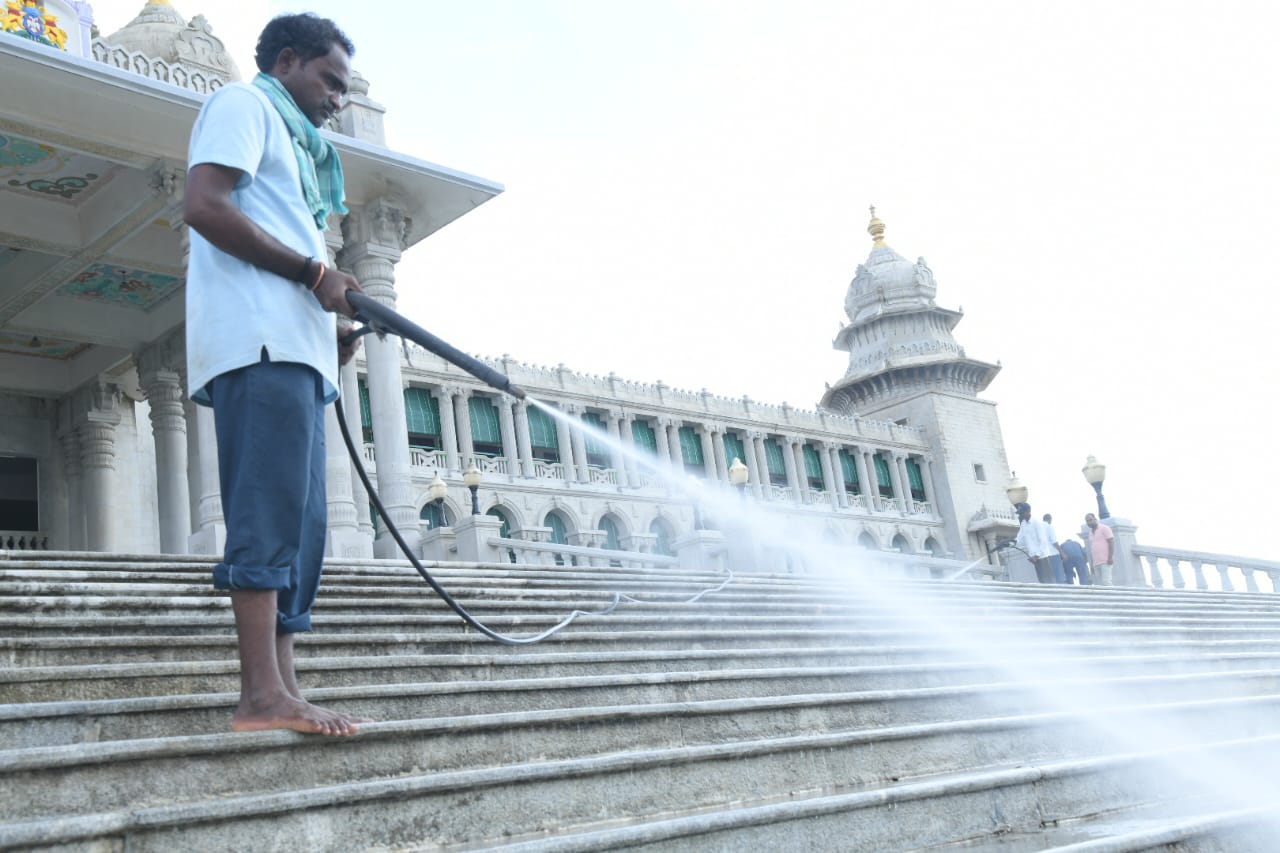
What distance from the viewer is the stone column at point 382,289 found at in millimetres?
13555

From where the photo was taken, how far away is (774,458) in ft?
172

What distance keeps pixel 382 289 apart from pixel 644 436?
34.1 metres

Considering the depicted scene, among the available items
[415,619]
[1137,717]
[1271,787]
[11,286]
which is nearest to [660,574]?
[415,619]

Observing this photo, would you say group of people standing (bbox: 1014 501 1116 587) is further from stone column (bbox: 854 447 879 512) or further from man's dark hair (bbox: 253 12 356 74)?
stone column (bbox: 854 447 879 512)

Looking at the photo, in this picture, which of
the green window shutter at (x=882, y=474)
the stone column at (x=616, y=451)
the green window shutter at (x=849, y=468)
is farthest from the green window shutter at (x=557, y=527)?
the green window shutter at (x=882, y=474)

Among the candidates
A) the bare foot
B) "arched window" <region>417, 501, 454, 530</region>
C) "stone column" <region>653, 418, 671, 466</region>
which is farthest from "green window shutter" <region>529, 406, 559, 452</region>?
the bare foot

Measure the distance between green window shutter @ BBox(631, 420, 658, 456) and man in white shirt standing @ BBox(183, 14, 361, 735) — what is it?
142 feet

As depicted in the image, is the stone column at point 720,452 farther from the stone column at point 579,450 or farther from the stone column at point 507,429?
the stone column at point 507,429

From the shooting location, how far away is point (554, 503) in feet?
140

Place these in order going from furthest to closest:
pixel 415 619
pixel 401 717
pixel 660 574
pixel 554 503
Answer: pixel 554 503 < pixel 660 574 < pixel 415 619 < pixel 401 717

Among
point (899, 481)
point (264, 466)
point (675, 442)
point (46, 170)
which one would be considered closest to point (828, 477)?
point (899, 481)

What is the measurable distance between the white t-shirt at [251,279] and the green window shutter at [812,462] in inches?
1977

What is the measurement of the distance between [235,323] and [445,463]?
3691 cm

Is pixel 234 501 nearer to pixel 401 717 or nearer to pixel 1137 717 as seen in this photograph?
pixel 401 717
